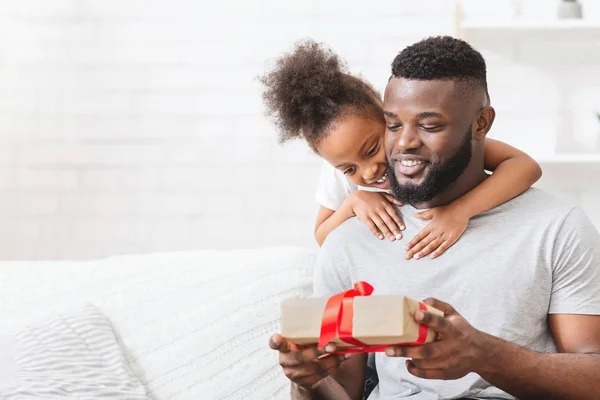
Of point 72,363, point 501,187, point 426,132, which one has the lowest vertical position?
point 72,363

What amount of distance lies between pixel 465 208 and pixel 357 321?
59 cm

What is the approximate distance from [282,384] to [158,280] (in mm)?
384

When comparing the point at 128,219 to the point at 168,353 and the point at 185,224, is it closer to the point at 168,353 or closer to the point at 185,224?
the point at 185,224

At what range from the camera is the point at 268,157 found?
2918mm

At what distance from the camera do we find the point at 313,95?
1874 millimetres

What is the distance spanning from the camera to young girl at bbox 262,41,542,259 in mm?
1681

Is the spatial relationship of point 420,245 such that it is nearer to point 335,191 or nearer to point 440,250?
point 440,250

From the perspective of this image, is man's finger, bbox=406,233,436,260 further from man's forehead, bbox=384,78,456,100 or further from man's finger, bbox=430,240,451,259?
man's forehead, bbox=384,78,456,100

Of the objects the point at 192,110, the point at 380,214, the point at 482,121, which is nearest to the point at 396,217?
the point at 380,214

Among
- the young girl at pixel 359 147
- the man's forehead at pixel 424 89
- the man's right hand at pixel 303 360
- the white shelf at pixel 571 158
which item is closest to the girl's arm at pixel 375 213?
the young girl at pixel 359 147

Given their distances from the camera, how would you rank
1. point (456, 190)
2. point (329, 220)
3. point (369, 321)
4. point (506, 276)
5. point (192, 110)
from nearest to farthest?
1. point (369, 321)
2. point (506, 276)
3. point (456, 190)
4. point (329, 220)
5. point (192, 110)

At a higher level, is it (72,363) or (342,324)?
(342,324)

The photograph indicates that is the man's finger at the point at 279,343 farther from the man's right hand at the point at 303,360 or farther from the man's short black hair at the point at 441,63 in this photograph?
the man's short black hair at the point at 441,63

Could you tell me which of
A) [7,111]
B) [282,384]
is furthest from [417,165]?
[7,111]
